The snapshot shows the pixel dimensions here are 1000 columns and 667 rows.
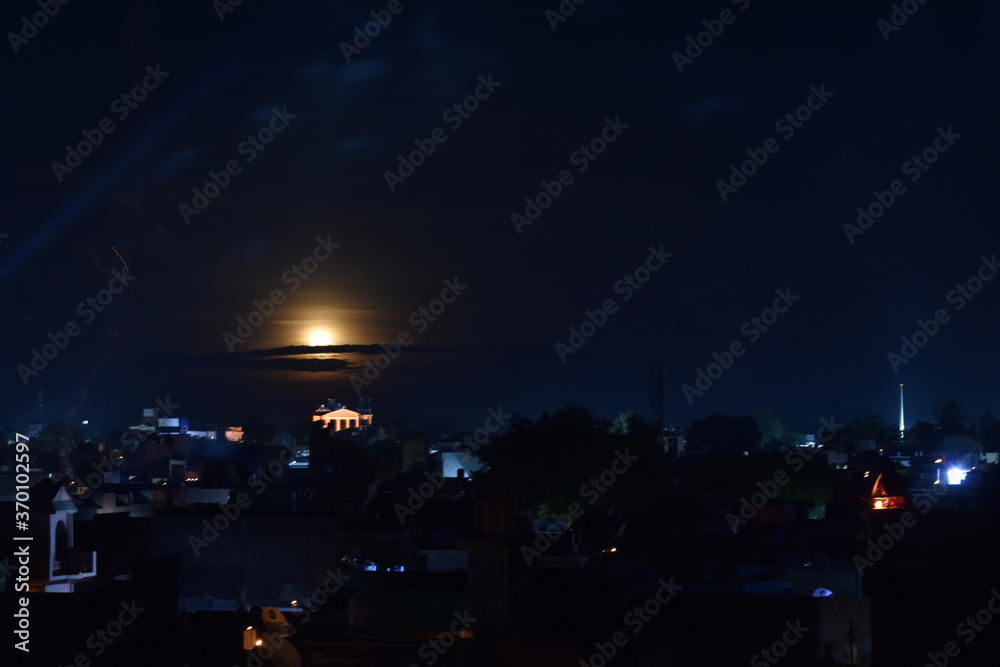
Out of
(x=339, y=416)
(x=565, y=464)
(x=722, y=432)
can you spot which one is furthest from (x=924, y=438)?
(x=565, y=464)

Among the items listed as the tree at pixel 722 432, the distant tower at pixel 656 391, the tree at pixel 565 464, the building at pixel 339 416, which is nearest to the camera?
the tree at pixel 565 464

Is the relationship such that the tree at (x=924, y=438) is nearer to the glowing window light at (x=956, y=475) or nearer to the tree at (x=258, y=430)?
the glowing window light at (x=956, y=475)

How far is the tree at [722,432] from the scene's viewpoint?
15549 centimetres

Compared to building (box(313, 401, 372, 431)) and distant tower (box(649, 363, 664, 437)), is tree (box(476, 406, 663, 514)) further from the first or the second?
building (box(313, 401, 372, 431))

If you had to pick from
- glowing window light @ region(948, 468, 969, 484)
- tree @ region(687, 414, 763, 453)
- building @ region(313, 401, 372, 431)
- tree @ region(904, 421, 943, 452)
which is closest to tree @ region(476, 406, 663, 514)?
glowing window light @ region(948, 468, 969, 484)

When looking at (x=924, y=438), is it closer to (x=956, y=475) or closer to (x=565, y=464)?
(x=956, y=475)

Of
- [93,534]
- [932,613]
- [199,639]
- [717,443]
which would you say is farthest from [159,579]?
[717,443]

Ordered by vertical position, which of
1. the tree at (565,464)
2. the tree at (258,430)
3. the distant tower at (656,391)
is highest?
the tree at (258,430)

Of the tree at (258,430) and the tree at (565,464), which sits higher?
the tree at (258,430)

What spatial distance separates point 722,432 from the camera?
536ft

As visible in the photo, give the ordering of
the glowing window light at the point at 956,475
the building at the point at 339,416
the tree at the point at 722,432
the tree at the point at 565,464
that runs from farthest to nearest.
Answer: the tree at the point at 722,432 → the building at the point at 339,416 → the glowing window light at the point at 956,475 → the tree at the point at 565,464

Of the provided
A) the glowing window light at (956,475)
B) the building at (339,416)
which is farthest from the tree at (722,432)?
the glowing window light at (956,475)

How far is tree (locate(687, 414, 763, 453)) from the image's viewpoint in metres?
155

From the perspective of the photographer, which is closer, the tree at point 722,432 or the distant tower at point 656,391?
the distant tower at point 656,391
